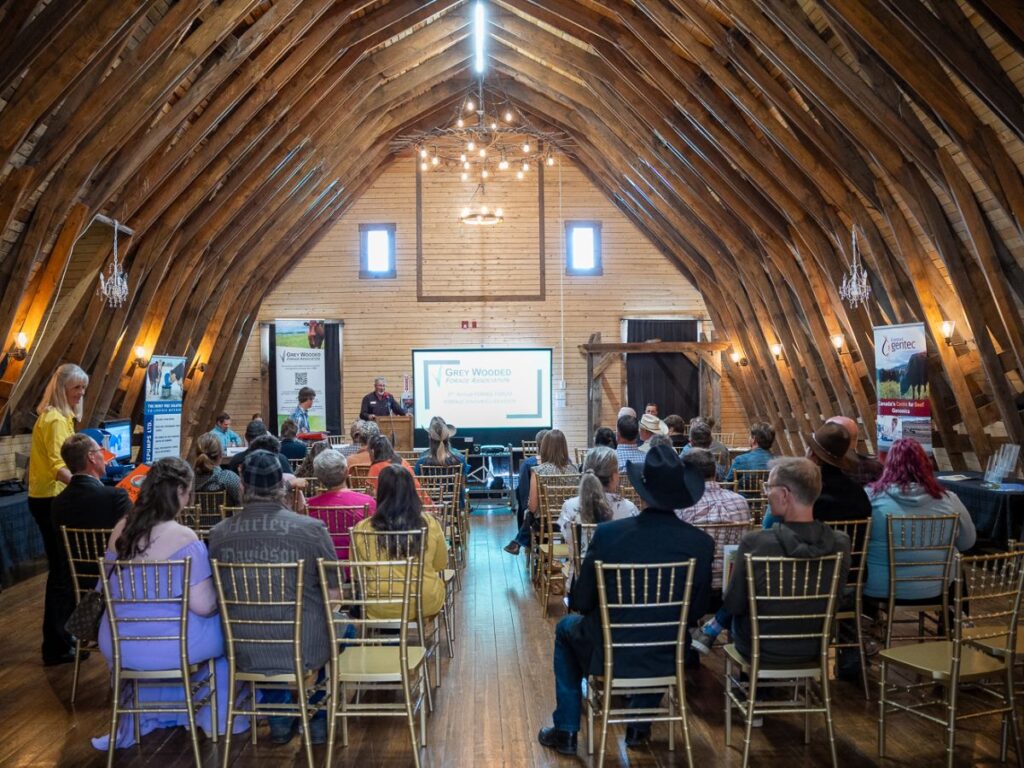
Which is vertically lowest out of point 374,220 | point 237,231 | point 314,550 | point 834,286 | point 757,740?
point 757,740

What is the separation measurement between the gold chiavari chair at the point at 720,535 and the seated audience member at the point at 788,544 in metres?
0.78

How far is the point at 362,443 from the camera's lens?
8.73m

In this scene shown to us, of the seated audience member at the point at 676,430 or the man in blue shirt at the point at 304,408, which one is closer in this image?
the seated audience member at the point at 676,430

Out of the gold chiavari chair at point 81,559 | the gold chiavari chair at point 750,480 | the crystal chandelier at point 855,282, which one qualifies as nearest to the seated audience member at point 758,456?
the gold chiavari chair at point 750,480

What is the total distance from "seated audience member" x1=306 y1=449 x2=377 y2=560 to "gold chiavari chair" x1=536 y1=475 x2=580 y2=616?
146cm

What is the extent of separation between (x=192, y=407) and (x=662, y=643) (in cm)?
1121

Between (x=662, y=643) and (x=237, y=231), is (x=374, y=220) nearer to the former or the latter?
(x=237, y=231)

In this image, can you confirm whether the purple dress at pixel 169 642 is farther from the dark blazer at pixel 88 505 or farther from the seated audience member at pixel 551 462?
the seated audience member at pixel 551 462

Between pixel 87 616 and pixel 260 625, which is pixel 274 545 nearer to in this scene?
pixel 260 625

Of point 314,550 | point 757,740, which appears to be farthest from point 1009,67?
point 314,550

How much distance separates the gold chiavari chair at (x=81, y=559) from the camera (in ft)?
14.5

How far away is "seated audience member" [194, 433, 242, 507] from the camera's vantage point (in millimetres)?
5879

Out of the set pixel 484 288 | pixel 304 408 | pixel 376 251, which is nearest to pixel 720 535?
pixel 304 408

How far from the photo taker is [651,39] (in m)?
9.12
